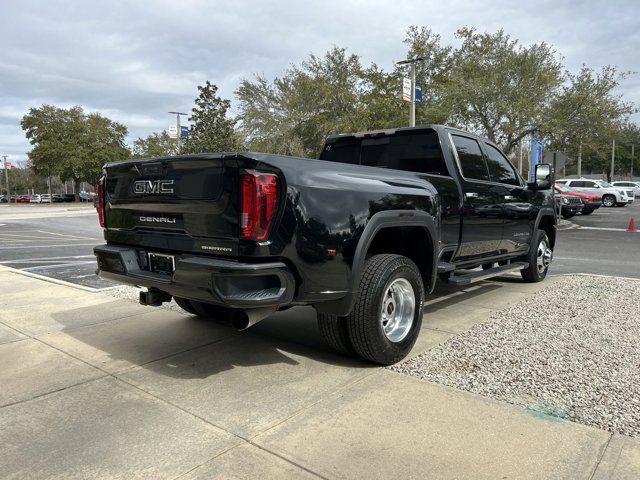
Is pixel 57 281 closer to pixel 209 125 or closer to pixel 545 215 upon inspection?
pixel 545 215

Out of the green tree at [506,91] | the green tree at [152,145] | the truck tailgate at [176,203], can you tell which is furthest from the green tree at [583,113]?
the green tree at [152,145]

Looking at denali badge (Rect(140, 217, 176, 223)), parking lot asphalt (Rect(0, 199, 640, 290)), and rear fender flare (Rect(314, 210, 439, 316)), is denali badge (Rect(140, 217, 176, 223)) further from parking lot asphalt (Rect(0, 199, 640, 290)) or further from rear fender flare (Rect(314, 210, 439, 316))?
parking lot asphalt (Rect(0, 199, 640, 290))

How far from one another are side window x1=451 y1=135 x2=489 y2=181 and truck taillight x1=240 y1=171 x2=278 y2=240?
269cm

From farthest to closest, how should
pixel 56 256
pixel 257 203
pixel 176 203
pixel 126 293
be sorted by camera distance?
pixel 56 256 < pixel 126 293 < pixel 176 203 < pixel 257 203

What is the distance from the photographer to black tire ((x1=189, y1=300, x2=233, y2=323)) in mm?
4593

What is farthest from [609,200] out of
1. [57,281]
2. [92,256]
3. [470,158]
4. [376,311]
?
[376,311]

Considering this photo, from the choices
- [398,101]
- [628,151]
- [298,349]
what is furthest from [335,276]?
[628,151]

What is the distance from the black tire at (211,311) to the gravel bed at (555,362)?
170 cm

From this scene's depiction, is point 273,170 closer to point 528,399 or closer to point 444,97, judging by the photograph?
point 528,399

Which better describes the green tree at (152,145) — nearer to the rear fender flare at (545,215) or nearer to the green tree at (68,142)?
the green tree at (68,142)

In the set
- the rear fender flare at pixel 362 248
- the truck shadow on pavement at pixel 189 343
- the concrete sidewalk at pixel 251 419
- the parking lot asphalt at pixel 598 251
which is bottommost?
the parking lot asphalt at pixel 598 251

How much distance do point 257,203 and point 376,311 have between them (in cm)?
123

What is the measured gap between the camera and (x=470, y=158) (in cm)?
525

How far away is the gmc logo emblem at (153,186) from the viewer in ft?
11.2
